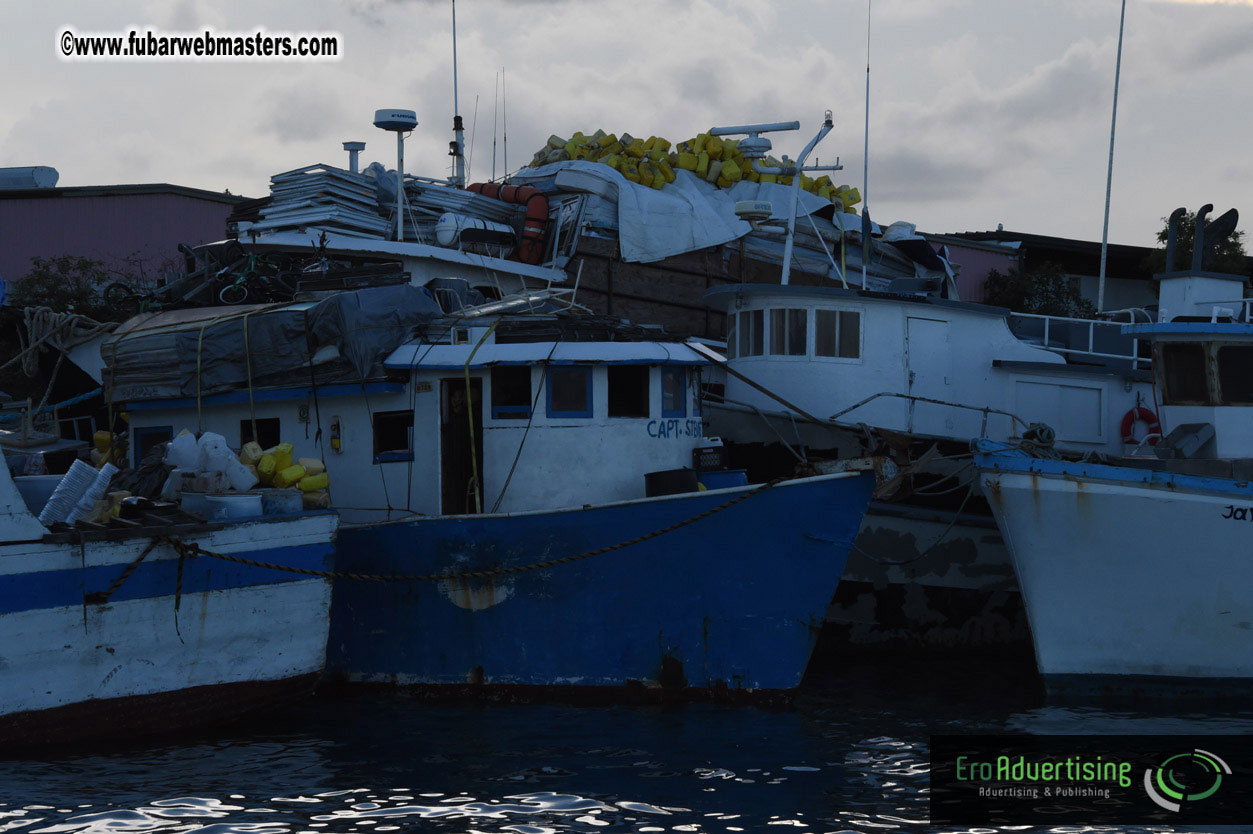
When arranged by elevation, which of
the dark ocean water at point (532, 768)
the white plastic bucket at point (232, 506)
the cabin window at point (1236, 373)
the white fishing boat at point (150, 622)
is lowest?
the dark ocean water at point (532, 768)

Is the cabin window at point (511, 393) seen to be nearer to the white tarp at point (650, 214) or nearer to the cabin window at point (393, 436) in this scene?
the cabin window at point (393, 436)

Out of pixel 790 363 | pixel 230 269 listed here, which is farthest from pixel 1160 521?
pixel 230 269

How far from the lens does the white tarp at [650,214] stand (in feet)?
68.8

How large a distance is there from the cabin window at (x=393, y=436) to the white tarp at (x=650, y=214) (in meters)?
7.66

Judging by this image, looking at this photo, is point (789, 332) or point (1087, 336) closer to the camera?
point (789, 332)

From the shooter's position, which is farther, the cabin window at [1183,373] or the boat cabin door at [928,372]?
the boat cabin door at [928,372]

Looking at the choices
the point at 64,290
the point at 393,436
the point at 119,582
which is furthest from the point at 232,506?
the point at 64,290

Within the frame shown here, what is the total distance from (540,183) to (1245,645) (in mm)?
13162

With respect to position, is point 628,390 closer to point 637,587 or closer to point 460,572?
point 637,587

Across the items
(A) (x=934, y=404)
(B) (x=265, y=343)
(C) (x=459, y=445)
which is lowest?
(C) (x=459, y=445)

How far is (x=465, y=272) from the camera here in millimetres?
18969

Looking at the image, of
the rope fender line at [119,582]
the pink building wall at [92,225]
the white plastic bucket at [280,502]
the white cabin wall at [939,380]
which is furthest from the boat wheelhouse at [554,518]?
the pink building wall at [92,225]

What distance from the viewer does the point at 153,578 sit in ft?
37.0

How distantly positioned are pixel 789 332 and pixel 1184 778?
8.01 meters
